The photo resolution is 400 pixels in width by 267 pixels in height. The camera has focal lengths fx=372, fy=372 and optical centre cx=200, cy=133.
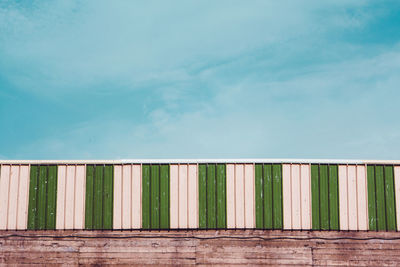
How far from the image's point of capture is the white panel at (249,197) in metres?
15.4

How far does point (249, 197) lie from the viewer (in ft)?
51.1

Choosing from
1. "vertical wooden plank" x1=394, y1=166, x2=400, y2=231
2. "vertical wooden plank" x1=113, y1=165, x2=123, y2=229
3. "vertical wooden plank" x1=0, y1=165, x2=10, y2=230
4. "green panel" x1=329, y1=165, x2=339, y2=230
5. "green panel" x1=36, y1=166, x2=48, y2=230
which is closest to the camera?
"green panel" x1=329, y1=165, x2=339, y2=230

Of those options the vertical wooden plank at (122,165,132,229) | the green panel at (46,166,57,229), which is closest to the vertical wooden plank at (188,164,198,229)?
the vertical wooden plank at (122,165,132,229)

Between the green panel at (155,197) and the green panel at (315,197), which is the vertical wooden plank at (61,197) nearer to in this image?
the green panel at (155,197)

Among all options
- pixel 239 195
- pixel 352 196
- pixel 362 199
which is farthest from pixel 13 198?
pixel 362 199

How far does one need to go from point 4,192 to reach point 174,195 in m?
7.42

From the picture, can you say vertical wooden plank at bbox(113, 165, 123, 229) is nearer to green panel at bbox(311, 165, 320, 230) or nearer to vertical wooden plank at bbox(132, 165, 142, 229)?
vertical wooden plank at bbox(132, 165, 142, 229)

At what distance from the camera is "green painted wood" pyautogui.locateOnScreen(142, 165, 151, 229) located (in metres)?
15.6

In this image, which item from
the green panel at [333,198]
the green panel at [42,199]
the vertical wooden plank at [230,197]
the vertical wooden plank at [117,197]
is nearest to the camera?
the vertical wooden plank at [230,197]

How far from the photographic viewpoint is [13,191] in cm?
1616

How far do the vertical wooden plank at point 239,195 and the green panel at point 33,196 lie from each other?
864 cm

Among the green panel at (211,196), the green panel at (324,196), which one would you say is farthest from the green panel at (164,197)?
the green panel at (324,196)

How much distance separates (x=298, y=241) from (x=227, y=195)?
3.47m

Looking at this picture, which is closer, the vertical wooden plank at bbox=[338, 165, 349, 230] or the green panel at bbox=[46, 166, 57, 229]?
the vertical wooden plank at bbox=[338, 165, 349, 230]
